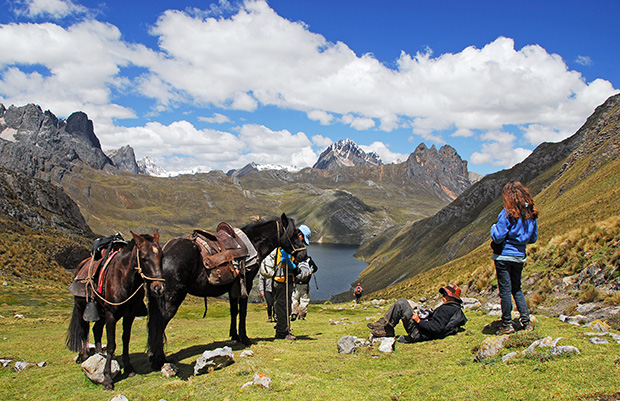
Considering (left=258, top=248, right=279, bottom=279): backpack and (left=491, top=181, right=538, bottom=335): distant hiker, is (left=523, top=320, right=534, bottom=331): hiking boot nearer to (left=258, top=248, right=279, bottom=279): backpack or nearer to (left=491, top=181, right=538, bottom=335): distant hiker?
(left=491, top=181, right=538, bottom=335): distant hiker

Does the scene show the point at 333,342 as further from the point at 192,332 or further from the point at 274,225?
the point at 192,332

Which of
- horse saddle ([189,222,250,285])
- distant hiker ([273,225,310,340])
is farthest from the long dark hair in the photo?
horse saddle ([189,222,250,285])

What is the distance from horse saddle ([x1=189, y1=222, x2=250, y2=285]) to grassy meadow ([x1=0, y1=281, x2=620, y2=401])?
2227mm

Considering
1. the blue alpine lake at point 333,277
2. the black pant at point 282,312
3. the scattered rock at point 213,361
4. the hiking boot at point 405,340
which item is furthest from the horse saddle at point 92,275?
the blue alpine lake at point 333,277

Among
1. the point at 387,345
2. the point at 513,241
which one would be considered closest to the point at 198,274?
the point at 387,345

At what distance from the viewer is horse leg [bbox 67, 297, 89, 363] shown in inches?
418

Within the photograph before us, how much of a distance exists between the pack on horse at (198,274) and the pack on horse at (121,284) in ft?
1.82

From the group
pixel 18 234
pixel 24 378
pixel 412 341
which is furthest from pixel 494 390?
pixel 18 234

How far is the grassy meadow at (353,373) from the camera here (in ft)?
20.6

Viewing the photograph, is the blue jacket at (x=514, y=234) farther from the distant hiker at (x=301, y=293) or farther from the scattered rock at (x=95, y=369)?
the distant hiker at (x=301, y=293)

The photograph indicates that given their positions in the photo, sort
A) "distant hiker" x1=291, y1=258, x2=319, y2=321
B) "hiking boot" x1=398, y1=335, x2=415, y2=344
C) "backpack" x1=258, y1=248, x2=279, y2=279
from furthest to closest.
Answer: "distant hiker" x1=291, y1=258, x2=319, y2=321 < "backpack" x1=258, y1=248, x2=279, y2=279 < "hiking boot" x1=398, y1=335, x2=415, y2=344

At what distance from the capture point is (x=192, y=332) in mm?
16016

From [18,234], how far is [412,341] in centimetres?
4656

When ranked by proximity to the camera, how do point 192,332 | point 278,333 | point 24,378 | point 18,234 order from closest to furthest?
point 24,378
point 278,333
point 192,332
point 18,234
